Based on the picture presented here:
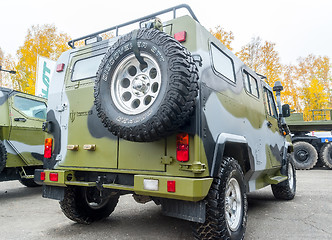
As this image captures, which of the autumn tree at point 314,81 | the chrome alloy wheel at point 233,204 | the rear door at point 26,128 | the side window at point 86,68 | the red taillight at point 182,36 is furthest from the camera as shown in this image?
the autumn tree at point 314,81

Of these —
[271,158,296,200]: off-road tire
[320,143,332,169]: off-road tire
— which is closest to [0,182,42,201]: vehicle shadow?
[271,158,296,200]: off-road tire

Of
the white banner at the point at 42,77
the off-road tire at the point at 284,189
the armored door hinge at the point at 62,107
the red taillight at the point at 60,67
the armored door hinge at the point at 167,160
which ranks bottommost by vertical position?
the off-road tire at the point at 284,189

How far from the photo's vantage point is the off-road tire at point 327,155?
12.1 meters

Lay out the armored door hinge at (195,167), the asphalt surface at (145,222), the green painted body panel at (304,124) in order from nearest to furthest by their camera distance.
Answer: the armored door hinge at (195,167) < the asphalt surface at (145,222) < the green painted body panel at (304,124)

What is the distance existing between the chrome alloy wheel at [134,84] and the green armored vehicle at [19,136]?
376 centimetres

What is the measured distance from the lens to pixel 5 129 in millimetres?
6023

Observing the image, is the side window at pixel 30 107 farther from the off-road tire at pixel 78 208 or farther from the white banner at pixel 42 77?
the white banner at pixel 42 77

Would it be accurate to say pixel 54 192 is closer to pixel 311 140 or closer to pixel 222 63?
pixel 222 63

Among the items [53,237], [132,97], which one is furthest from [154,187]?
[53,237]

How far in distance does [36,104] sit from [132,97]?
199 inches

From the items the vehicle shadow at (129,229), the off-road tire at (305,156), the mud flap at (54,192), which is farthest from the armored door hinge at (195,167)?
the off-road tire at (305,156)

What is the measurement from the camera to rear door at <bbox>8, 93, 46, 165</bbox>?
621 centimetres

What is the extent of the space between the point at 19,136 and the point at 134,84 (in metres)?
4.48

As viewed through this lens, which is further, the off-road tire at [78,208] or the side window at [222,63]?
the off-road tire at [78,208]
